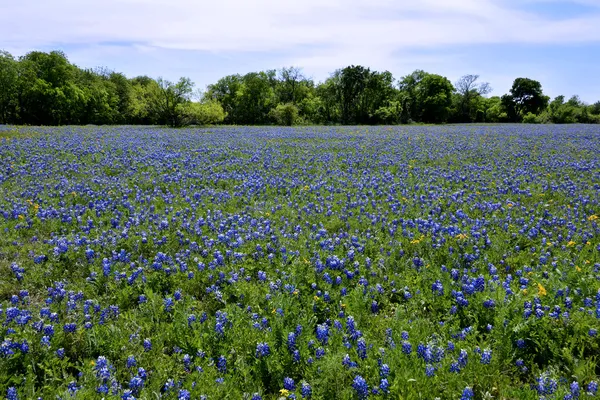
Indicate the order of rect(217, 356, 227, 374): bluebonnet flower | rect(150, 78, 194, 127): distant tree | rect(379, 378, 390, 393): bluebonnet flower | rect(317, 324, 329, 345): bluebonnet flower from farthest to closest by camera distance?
rect(150, 78, 194, 127): distant tree
rect(317, 324, 329, 345): bluebonnet flower
rect(217, 356, 227, 374): bluebonnet flower
rect(379, 378, 390, 393): bluebonnet flower

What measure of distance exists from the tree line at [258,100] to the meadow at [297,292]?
3504cm

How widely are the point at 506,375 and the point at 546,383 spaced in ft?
1.01

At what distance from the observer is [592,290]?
14.4ft

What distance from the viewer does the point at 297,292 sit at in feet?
15.0

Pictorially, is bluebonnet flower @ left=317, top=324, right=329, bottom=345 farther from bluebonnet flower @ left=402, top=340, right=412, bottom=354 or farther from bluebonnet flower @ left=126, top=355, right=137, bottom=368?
bluebonnet flower @ left=126, top=355, right=137, bottom=368

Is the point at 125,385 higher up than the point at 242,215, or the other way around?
the point at 242,215

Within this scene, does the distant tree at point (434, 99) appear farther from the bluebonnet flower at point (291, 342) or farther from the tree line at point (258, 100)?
the bluebonnet flower at point (291, 342)

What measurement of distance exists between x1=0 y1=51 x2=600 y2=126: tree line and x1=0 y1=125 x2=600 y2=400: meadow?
1380 inches

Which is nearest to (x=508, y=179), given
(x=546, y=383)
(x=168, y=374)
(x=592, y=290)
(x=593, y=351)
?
(x=592, y=290)

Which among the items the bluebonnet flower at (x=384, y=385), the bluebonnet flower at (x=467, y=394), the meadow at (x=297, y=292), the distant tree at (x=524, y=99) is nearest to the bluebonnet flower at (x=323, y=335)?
the meadow at (x=297, y=292)

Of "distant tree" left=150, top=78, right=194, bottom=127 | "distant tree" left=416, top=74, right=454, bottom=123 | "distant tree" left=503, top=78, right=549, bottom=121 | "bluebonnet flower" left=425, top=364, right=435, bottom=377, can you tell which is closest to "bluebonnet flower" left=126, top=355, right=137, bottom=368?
"bluebonnet flower" left=425, top=364, right=435, bottom=377

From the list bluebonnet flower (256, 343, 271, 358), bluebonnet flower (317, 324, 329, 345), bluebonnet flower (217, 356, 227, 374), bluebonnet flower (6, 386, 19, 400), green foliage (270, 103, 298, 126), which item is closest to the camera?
bluebonnet flower (6, 386, 19, 400)

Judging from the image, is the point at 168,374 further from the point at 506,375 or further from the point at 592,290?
the point at 592,290

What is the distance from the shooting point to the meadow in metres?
3.30
